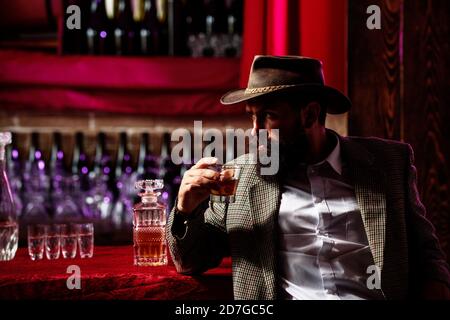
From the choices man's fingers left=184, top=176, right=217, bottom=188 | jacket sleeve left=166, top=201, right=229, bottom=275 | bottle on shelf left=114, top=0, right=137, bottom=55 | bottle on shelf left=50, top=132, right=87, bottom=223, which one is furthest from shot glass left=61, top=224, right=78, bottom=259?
bottle on shelf left=114, top=0, right=137, bottom=55

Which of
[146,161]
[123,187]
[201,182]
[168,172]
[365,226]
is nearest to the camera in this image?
[201,182]

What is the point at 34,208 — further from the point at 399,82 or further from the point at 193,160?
the point at 399,82

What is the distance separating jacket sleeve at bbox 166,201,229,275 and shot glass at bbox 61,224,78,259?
1.36ft

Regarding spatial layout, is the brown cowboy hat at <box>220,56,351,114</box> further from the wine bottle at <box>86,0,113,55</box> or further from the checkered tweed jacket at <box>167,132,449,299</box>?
the wine bottle at <box>86,0,113,55</box>

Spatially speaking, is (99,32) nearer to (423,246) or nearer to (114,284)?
(114,284)

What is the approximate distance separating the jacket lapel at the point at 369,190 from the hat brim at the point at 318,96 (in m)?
0.16

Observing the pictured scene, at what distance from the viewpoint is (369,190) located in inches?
81.4

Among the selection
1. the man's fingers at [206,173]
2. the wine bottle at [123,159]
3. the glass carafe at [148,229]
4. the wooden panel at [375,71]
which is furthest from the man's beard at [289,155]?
the wine bottle at [123,159]

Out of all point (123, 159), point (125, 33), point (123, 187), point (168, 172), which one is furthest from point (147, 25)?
point (123, 187)

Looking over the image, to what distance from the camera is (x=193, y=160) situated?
4125mm

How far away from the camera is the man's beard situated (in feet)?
6.99

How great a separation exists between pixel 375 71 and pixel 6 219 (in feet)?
6.75
